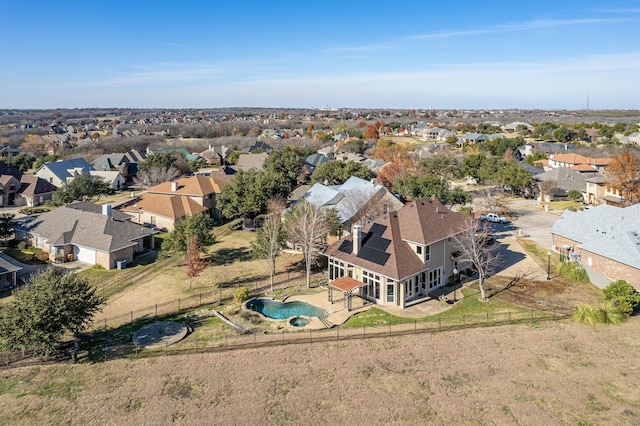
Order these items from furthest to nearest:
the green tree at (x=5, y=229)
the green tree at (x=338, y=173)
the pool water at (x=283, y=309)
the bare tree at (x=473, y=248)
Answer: the green tree at (x=338, y=173)
the green tree at (x=5, y=229)
the bare tree at (x=473, y=248)
the pool water at (x=283, y=309)

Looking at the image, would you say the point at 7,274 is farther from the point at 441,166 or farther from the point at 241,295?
the point at 441,166

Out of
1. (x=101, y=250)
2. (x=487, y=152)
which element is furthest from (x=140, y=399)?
(x=487, y=152)

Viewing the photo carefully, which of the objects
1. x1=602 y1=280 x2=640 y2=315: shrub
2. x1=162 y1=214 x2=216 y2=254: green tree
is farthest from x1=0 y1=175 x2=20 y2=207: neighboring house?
x1=602 y1=280 x2=640 y2=315: shrub

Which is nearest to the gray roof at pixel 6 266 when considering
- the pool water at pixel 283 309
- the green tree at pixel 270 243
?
the green tree at pixel 270 243

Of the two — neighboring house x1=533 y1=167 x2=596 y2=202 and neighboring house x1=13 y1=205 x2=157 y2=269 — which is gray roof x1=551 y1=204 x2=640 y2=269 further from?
neighboring house x1=13 y1=205 x2=157 y2=269

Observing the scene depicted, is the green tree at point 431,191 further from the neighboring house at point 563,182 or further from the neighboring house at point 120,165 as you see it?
the neighboring house at point 120,165
